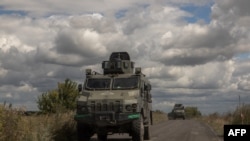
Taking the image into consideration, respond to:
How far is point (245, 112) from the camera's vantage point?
2914 cm

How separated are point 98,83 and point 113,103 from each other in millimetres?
1919

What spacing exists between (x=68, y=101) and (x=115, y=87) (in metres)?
33.5

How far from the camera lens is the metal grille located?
19.2 m

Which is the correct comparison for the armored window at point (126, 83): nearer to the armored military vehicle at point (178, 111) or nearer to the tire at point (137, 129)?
the tire at point (137, 129)

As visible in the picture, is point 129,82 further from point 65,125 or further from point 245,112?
point 245,112

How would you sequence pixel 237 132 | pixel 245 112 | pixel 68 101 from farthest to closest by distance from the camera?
pixel 68 101, pixel 245 112, pixel 237 132

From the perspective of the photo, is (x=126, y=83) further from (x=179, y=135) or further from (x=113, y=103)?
(x=179, y=135)

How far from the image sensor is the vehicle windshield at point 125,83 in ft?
66.9

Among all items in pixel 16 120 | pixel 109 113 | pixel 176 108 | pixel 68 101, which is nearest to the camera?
pixel 16 120

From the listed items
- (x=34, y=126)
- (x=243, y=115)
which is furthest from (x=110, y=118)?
(x=243, y=115)

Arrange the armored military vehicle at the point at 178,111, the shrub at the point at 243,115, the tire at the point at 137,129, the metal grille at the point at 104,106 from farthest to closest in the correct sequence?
1. the armored military vehicle at the point at 178,111
2. the shrub at the point at 243,115
3. the metal grille at the point at 104,106
4. the tire at the point at 137,129

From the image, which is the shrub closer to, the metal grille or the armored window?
the armored window

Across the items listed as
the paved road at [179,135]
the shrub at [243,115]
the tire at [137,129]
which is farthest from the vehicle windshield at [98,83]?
the shrub at [243,115]

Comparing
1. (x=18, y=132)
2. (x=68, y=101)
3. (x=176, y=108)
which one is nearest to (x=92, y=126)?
(x=18, y=132)
